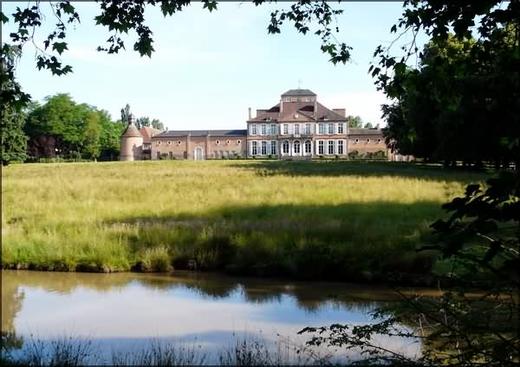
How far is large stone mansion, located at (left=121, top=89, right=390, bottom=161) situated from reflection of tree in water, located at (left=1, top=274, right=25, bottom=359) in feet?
302

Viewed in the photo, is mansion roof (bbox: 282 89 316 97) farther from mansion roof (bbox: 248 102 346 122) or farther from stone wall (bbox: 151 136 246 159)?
stone wall (bbox: 151 136 246 159)

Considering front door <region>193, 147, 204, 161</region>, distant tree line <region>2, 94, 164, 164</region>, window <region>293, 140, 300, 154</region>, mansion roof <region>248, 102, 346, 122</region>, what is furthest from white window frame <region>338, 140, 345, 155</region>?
distant tree line <region>2, 94, 164, 164</region>

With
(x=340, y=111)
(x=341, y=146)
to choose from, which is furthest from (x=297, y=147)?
(x=340, y=111)

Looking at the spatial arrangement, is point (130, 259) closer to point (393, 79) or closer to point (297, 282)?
point (297, 282)

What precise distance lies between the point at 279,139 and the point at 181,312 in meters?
96.6

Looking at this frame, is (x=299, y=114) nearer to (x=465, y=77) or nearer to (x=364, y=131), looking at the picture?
(x=364, y=131)

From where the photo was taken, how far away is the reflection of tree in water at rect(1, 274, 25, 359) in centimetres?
806

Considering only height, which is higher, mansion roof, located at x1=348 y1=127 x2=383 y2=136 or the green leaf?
mansion roof, located at x1=348 y1=127 x2=383 y2=136

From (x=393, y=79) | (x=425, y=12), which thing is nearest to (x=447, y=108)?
(x=393, y=79)

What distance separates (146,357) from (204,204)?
49.3ft

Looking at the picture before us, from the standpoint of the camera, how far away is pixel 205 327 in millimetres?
9414

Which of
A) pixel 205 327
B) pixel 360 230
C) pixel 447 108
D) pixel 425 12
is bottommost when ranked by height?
pixel 205 327

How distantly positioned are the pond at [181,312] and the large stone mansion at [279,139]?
91.6 m

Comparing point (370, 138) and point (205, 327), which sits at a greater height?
point (370, 138)
